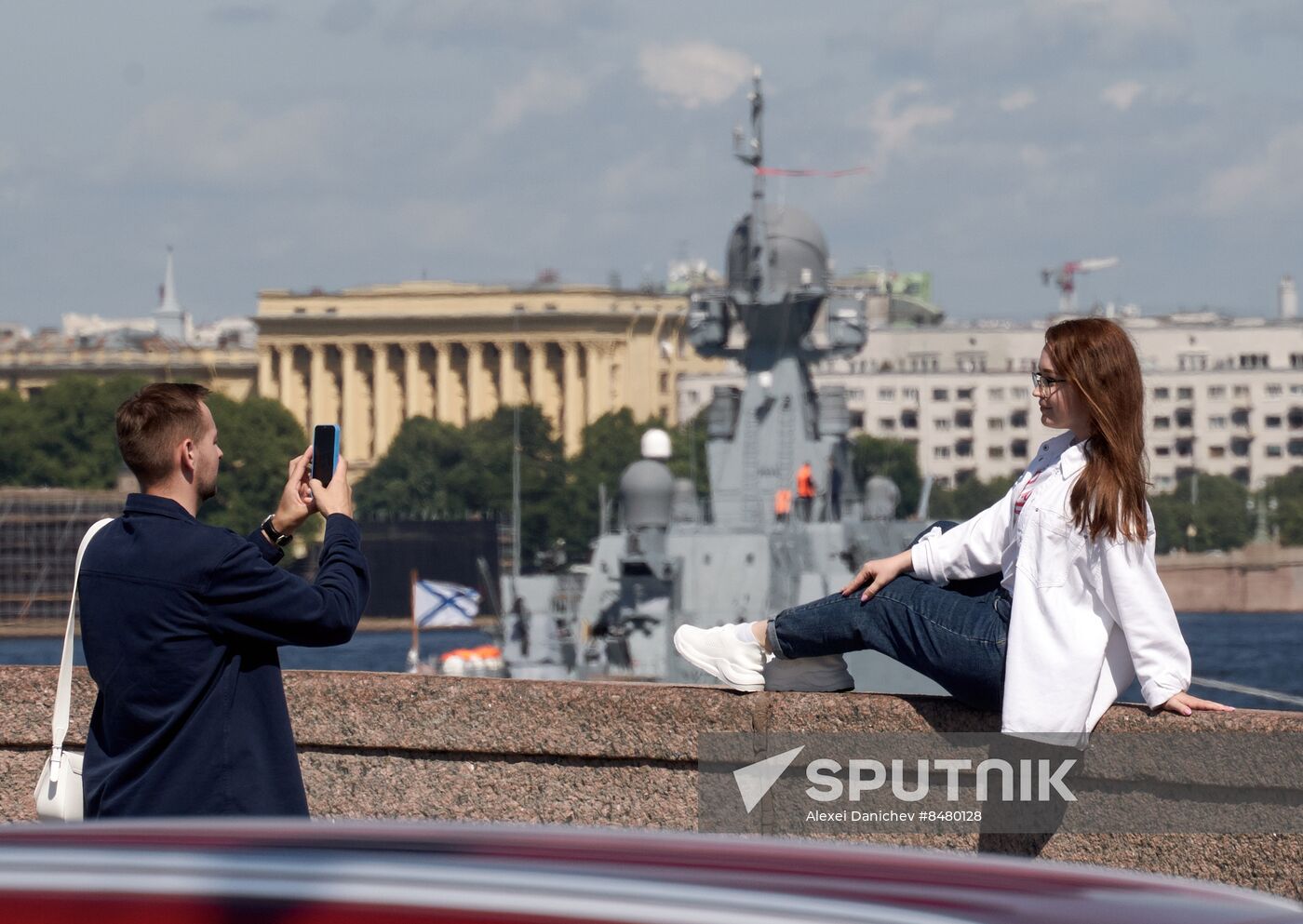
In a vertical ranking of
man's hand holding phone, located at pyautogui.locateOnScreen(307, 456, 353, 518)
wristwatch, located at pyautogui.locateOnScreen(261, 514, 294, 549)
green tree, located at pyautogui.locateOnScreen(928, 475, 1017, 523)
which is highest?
man's hand holding phone, located at pyautogui.locateOnScreen(307, 456, 353, 518)

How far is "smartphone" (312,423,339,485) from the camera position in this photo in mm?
4320

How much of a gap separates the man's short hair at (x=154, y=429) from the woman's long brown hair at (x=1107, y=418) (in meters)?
1.89

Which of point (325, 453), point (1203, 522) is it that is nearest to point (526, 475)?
point (1203, 522)

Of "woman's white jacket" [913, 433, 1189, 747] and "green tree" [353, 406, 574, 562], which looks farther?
"green tree" [353, 406, 574, 562]

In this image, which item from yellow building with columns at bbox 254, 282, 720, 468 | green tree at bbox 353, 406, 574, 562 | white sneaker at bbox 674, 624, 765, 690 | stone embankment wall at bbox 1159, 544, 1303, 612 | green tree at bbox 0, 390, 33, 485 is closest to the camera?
white sneaker at bbox 674, 624, 765, 690

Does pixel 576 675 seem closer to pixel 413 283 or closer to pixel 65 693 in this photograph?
pixel 65 693

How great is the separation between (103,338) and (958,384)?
2210 inches

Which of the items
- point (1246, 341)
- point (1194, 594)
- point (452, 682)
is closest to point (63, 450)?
point (1194, 594)

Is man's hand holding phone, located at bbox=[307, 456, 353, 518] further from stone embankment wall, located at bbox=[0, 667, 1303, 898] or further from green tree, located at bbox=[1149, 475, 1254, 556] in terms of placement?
green tree, located at bbox=[1149, 475, 1254, 556]

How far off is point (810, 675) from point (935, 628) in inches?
23.9

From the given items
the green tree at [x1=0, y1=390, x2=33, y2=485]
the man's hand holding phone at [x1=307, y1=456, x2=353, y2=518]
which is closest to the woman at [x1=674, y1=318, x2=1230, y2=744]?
the man's hand holding phone at [x1=307, y1=456, x2=353, y2=518]

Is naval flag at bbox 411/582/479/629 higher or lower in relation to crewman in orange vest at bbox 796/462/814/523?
lower

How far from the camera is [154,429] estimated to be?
4.06 m

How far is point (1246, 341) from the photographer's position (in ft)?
421
